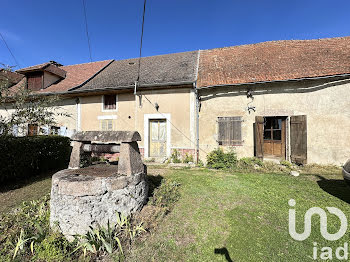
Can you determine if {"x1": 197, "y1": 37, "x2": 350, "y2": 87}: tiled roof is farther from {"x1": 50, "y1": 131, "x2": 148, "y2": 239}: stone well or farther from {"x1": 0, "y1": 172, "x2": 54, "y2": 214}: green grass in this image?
{"x1": 0, "y1": 172, "x2": 54, "y2": 214}: green grass

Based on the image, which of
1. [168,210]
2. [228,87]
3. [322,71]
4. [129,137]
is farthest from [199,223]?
[322,71]

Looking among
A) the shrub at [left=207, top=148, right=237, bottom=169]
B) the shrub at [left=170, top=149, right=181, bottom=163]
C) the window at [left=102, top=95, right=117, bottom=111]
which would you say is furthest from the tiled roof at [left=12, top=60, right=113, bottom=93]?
the shrub at [left=207, top=148, right=237, bottom=169]

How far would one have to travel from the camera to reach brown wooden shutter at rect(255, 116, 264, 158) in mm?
6105

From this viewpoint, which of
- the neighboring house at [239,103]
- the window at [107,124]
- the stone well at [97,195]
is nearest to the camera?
the stone well at [97,195]

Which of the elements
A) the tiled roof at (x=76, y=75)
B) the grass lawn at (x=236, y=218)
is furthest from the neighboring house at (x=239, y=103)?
the grass lawn at (x=236, y=218)

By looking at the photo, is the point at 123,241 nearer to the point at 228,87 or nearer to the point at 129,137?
the point at 129,137

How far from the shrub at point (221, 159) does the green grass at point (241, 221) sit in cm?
160

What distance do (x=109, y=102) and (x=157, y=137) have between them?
10.8ft

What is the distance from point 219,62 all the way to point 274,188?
22.1 ft

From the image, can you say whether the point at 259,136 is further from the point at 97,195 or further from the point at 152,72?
the point at 152,72

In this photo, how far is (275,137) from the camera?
6809 mm

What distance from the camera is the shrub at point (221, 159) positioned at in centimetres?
614

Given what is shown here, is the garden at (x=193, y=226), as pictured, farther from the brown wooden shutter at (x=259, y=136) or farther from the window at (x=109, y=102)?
the window at (x=109, y=102)

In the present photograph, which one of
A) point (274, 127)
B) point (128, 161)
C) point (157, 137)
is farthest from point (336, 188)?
point (157, 137)
